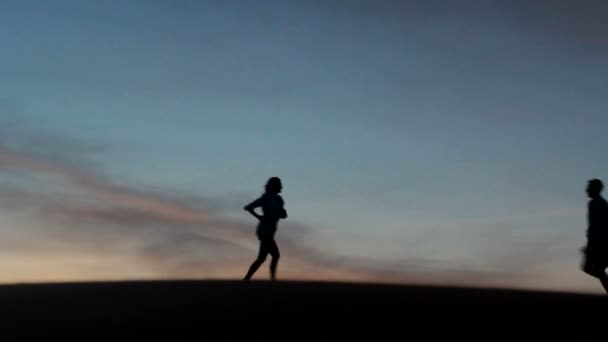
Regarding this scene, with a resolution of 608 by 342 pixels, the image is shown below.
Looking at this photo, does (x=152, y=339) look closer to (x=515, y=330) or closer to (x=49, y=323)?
(x=49, y=323)

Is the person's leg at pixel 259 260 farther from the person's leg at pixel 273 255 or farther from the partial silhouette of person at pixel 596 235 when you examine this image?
the partial silhouette of person at pixel 596 235

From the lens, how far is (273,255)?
16.9 meters

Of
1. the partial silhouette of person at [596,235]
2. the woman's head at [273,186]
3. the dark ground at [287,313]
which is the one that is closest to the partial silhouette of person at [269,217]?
the woman's head at [273,186]

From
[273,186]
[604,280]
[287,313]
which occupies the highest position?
[273,186]

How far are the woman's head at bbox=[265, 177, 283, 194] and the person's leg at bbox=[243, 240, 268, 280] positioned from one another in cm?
91

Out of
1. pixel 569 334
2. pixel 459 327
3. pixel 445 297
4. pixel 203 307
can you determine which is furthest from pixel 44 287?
Result: pixel 569 334

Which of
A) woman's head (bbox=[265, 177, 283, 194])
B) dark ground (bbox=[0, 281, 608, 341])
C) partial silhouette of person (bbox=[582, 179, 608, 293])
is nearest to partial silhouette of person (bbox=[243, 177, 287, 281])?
woman's head (bbox=[265, 177, 283, 194])

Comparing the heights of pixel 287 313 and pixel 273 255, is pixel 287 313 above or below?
below

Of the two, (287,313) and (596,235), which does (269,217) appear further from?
(596,235)

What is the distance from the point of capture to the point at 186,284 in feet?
53.5

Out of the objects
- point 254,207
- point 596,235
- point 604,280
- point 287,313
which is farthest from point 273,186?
point 604,280

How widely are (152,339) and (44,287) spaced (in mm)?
6781

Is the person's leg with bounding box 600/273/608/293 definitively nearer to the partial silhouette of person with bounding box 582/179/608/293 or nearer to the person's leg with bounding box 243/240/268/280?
the partial silhouette of person with bounding box 582/179/608/293

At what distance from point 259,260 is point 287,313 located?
4.55 meters
